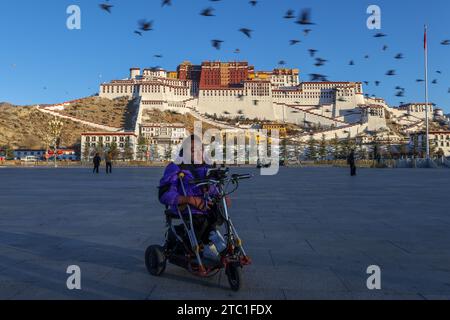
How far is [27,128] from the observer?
117625mm

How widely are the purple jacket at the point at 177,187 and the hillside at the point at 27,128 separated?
112 metres

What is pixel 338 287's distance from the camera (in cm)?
395

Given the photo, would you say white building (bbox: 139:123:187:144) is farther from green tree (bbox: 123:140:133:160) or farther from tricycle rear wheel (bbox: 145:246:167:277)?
tricycle rear wheel (bbox: 145:246:167:277)

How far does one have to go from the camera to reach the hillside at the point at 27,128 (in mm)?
111438

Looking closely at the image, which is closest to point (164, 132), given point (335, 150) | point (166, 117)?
point (166, 117)

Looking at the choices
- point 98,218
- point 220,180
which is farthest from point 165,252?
point 98,218

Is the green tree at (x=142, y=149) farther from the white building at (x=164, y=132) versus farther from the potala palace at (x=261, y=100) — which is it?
the potala palace at (x=261, y=100)

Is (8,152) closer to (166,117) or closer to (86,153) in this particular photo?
(86,153)

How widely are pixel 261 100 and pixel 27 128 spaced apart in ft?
213

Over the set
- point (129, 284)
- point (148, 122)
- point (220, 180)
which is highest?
point (148, 122)

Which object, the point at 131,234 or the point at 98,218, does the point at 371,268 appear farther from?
the point at 98,218


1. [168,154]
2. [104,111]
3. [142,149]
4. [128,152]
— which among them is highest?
[104,111]

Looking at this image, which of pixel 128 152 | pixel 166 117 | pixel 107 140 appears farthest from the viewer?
pixel 166 117
